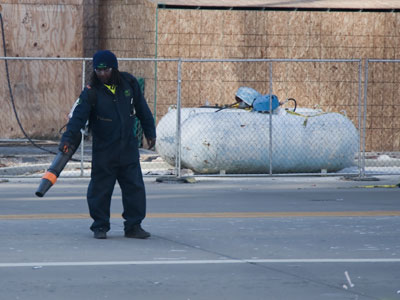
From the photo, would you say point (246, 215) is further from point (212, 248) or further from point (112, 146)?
point (112, 146)

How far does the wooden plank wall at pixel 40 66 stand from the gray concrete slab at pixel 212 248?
8701 mm

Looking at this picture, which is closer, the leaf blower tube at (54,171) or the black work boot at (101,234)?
the leaf blower tube at (54,171)

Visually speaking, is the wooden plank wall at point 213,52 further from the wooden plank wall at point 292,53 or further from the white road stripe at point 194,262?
the white road stripe at point 194,262

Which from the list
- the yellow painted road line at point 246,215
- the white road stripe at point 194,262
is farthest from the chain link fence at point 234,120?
the white road stripe at point 194,262

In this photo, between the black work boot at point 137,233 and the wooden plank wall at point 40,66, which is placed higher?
the wooden plank wall at point 40,66

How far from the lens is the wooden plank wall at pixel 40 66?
23.1 metres

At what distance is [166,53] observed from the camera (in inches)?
855

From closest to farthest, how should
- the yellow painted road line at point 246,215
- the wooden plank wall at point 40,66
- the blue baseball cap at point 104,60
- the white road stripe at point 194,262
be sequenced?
1. the white road stripe at point 194,262
2. the blue baseball cap at point 104,60
3. the yellow painted road line at point 246,215
4. the wooden plank wall at point 40,66

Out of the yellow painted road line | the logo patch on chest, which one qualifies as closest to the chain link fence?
the yellow painted road line

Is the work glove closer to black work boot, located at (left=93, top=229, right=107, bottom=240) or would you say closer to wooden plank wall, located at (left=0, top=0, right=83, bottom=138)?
black work boot, located at (left=93, top=229, right=107, bottom=240)

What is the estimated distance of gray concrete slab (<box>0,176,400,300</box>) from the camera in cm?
752

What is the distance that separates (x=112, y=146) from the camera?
9.77 m

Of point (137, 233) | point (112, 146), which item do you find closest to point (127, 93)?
point (112, 146)

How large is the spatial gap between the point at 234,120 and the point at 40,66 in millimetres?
7517
